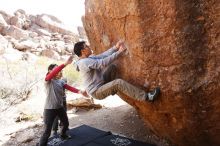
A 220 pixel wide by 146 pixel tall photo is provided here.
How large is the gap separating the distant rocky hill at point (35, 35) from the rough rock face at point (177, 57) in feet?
67.1

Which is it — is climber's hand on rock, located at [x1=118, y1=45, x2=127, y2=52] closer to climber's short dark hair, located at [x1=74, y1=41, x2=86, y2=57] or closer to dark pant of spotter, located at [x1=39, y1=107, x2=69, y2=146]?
climber's short dark hair, located at [x1=74, y1=41, x2=86, y2=57]

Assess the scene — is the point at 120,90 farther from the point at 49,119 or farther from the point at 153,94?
the point at 49,119

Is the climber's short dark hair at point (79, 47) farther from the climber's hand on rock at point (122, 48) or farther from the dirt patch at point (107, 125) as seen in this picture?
the dirt patch at point (107, 125)

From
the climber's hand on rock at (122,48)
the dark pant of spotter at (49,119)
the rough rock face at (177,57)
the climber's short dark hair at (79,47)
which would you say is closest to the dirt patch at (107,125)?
the dark pant of spotter at (49,119)

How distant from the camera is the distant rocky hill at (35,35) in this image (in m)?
29.2

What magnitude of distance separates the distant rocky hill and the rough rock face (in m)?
20.4

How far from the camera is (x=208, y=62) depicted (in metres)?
5.11

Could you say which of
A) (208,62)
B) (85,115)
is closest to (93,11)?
(208,62)

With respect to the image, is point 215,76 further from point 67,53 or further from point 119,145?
point 67,53

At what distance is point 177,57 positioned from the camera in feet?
17.1

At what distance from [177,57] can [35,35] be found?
31352 millimetres

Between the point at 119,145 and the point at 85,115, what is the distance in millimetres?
3382

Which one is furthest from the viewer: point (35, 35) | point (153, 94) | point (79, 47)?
point (35, 35)

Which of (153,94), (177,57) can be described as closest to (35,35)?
(153,94)
